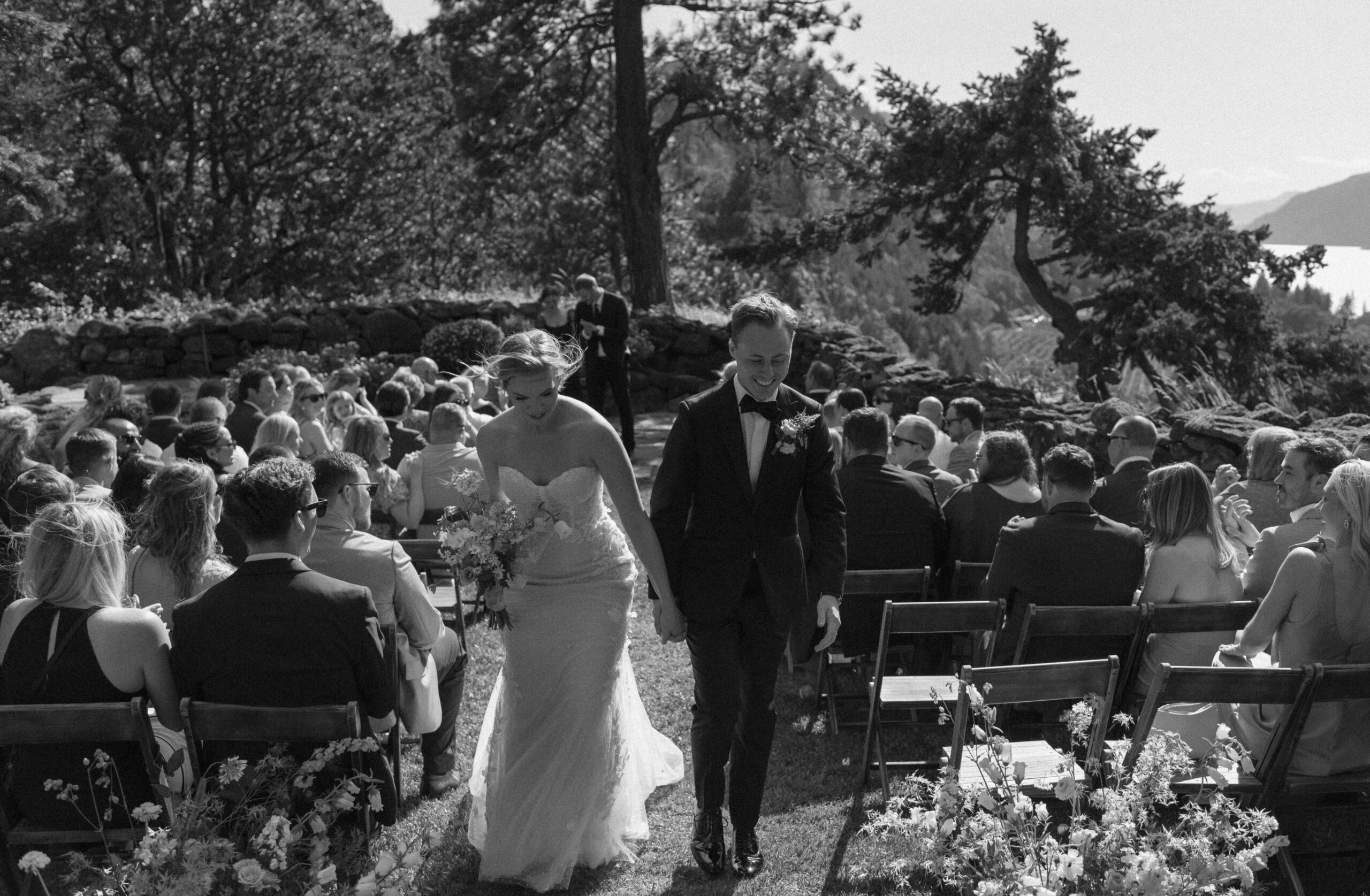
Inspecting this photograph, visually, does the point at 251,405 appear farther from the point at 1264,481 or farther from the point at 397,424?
the point at 1264,481

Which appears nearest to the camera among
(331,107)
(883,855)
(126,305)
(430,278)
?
(883,855)

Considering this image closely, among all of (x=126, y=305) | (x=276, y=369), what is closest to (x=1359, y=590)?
(x=276, y=369)

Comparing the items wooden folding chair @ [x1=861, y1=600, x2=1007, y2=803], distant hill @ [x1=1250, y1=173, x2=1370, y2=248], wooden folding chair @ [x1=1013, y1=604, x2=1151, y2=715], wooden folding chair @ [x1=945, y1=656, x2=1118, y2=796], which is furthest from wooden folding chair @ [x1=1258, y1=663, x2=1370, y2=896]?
distant hill @ [x1=1250, y1=173, x2=1370, y2=248]

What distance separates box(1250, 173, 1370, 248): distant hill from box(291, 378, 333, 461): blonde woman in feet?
47.9

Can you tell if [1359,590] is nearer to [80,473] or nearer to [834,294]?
[80,473]

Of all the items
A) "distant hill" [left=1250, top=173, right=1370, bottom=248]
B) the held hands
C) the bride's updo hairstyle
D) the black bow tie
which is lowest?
the held hands

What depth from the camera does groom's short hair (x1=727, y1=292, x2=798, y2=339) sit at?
3834mm

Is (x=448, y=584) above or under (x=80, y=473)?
under

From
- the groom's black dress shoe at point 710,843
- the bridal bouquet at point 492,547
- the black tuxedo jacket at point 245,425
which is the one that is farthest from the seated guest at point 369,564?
the black tuxedo jacket at point 245,425

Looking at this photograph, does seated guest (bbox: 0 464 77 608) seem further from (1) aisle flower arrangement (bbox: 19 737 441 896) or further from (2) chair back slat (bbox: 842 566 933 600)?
(2) chair back slat (bbox: 842 566 933 600)

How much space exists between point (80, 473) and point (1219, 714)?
4978 mm

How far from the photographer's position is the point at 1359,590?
3832 millimetres

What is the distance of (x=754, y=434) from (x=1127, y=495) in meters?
3.04

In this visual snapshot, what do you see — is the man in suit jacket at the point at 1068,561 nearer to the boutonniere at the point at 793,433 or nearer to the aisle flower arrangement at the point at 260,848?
the boutonniere at the point at 793,433
